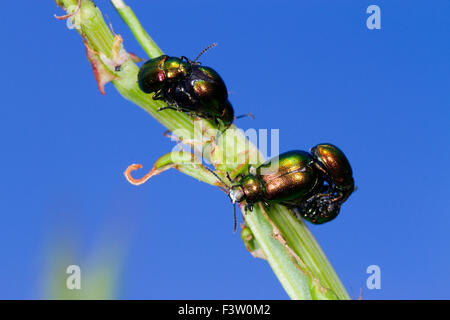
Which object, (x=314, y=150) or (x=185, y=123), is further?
(x=314, y=150)

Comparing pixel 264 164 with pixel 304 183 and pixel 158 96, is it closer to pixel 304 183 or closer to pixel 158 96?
pixel 304 183

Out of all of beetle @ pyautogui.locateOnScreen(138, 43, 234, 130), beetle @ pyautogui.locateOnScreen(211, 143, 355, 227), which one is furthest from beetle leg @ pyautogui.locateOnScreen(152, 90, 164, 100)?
beetle @ pyautogui.locateOnScreen(211, 143, 355, 227)

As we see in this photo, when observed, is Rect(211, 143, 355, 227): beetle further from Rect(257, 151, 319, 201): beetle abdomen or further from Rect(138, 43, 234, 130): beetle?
Rect(138, 43, 234, 130): beetle

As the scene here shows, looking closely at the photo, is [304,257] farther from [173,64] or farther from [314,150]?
[173,64]

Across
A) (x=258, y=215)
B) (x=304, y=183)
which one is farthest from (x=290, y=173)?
(x=258, y=215)

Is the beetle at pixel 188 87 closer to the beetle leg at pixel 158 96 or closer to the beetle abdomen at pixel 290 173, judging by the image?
Result: the beetle leg at pixel 158 96
